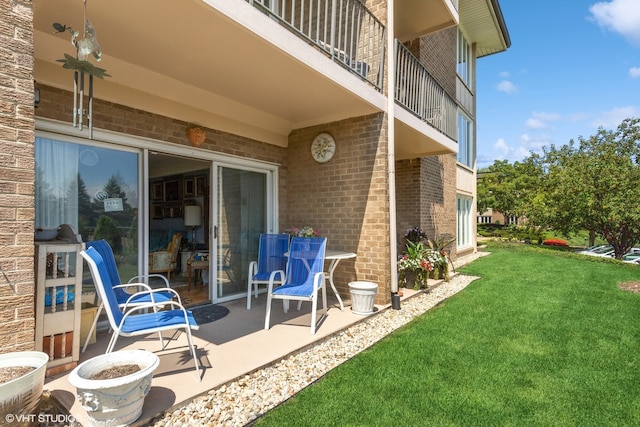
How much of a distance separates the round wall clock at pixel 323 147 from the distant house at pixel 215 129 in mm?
23

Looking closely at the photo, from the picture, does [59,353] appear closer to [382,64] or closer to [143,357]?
[143,357]

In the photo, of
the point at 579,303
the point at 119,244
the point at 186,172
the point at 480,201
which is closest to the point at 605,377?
the point at 579,303

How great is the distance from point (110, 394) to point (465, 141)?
13205 mm

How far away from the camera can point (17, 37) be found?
7.06ft

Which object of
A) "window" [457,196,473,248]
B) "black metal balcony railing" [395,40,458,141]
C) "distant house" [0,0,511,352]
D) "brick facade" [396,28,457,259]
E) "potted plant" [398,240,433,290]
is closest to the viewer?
"distant house" [0,0,511,352]

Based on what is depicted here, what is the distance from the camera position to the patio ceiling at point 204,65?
108 inches

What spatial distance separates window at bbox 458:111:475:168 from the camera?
39.3 ft

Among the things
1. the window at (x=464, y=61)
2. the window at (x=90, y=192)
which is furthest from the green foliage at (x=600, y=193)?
the window at (x=90, y=192)

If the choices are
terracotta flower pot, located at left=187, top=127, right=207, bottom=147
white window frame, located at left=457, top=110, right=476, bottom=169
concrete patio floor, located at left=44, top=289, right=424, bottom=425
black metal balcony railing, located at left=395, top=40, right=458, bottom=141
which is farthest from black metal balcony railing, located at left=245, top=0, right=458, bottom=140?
white window frame, located at left=457, top=110, right=476, bottom=169

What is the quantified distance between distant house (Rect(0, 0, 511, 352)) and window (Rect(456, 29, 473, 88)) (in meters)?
4.50

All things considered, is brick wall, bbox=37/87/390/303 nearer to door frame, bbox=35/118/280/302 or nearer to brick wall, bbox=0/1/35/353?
door frame, bbox=35/118/280/302

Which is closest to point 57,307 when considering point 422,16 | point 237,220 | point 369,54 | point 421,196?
point 237,220

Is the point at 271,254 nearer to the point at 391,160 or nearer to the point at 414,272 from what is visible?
the point at 391,160

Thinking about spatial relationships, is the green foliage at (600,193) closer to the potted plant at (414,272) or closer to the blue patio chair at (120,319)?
the potted plant at (414,272)
